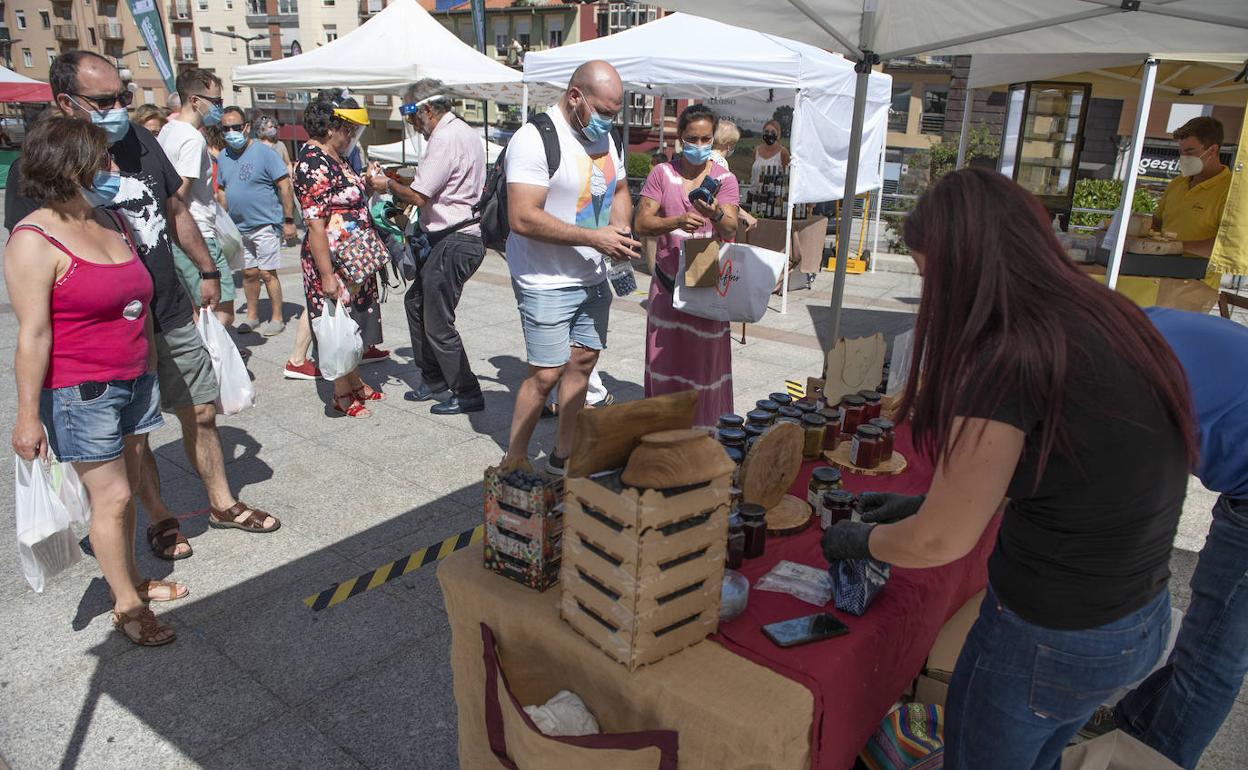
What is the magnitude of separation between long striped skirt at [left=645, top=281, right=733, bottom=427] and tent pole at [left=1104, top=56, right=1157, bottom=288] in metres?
3.40

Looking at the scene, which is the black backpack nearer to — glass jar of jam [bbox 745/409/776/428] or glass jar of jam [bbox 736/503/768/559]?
glass jar of jam [bbox 745/409/776/428]

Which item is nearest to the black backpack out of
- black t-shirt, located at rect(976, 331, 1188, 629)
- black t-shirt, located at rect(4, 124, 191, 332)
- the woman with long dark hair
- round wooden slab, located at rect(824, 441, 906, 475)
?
black t-shirt, located at rect(4, 124, 191, 332)

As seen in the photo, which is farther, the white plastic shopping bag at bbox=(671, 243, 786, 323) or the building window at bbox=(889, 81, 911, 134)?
Answer: the building window at bbox=(889, 81, 911, 134)

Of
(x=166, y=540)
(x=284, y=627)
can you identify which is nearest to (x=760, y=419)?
(x=284, y=627)

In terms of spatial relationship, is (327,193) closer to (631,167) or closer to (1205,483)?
(1205,483)

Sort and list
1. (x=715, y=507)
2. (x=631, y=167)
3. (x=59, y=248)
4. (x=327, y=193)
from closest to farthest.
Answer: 1. (x=715, y=507)
2. (x=59, y=248)
3. (x=327, y=193)
4. (x=631, y=167)

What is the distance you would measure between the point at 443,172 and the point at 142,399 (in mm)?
2580

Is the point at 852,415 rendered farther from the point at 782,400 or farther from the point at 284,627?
the point at 284,627

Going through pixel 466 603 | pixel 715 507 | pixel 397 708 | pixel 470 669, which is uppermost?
pixel 715 507

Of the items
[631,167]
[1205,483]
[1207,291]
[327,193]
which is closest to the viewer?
[1205,483]

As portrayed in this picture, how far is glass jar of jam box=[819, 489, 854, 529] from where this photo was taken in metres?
2.24

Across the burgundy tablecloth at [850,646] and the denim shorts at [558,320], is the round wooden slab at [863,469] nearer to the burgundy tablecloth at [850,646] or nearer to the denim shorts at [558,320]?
the burgundy tablecloth at [850,646]

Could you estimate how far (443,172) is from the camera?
5.07 metres

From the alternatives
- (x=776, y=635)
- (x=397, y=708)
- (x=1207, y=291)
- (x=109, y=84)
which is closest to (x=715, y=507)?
(x=776, y=635)
